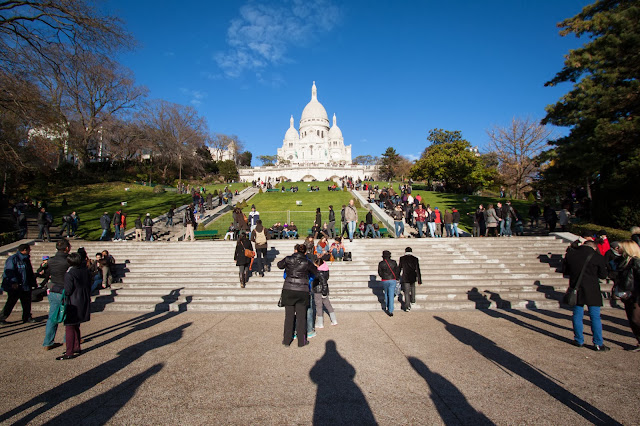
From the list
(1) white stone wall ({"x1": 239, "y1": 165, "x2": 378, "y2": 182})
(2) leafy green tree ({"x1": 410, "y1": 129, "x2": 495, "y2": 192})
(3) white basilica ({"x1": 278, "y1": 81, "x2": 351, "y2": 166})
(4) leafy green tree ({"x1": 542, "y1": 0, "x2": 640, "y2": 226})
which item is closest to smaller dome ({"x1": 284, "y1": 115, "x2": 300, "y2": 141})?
(3) white basilica ({"x1": 278, "y1": 81, "x2": 351, "y2": 166})

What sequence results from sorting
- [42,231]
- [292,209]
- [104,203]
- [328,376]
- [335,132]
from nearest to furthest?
[328,376] < [42,231] < [292,209] < [104,203] < [335,132]

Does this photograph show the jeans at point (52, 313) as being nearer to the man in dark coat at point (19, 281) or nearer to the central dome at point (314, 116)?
the man in dark coat at point (19, 281)

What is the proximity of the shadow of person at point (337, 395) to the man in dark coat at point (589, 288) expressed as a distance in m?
3.90

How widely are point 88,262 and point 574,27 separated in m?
22.0

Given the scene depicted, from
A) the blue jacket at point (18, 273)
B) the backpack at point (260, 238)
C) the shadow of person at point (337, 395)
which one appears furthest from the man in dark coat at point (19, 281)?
the shadow of person at point (337, 395)

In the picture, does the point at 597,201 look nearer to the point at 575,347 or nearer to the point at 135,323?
the point at 575,347

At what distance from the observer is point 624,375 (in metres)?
4.20

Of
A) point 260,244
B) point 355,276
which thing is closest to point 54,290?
point 260,244

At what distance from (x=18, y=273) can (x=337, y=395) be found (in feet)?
24.0

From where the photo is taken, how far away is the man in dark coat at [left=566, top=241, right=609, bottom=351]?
5043 millimetres

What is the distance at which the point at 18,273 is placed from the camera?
6.66 metres

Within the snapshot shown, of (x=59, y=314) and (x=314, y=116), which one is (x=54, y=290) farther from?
(x=314, y=116)

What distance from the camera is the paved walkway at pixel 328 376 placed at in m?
3.34

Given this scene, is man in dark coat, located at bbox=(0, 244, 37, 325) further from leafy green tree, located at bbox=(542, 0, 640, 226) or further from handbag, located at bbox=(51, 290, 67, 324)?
leafy green tree, located at bbox=(542, 0, 640, 226)
